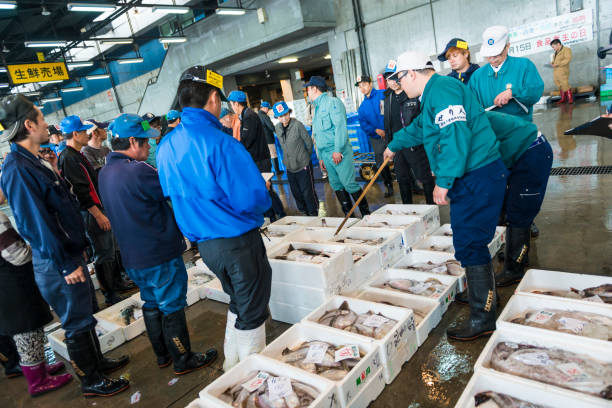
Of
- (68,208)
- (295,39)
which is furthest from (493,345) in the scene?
(295,39)

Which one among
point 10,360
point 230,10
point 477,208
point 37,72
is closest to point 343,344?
point 477,208

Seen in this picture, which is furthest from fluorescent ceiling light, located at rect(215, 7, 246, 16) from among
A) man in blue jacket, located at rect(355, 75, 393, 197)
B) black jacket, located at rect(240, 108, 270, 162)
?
black jacket, located at rect(240, 108, 270, 162)

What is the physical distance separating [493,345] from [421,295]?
38.9 inches

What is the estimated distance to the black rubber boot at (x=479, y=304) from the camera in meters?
2.46

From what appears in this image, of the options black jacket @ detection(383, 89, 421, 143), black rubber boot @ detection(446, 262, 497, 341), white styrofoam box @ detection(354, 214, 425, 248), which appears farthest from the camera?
black jacket @ detection(383, 89, 421, 143)

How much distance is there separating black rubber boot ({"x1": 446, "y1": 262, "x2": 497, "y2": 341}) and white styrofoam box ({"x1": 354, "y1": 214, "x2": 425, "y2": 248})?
3.79ft

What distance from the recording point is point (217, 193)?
208cm

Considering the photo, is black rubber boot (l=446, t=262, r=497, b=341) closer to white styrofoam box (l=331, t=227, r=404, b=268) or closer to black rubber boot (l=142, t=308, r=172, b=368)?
white styrofoam box (l=331, t=227, r=404, b=268)

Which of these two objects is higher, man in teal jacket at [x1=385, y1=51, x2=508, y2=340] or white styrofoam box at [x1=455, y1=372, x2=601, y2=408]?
man in teal jacket at [x1=385, y1=51, x2=508, y2=340]

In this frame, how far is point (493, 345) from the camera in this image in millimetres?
1941

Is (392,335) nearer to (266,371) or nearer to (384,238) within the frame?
(266,371)

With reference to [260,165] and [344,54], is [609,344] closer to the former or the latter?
[260,165]

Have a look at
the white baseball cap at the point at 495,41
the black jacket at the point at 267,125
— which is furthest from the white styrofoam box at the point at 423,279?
the black jacket at the point at 267,125

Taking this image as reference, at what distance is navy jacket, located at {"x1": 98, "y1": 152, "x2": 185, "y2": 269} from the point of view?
2.42 meters
